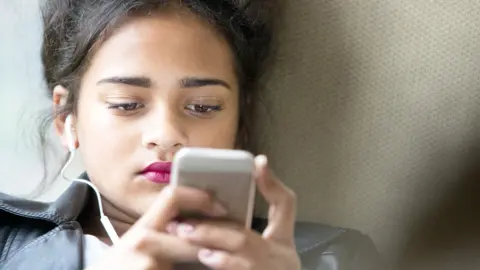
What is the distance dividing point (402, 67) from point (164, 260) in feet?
1.40

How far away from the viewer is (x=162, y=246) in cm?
64

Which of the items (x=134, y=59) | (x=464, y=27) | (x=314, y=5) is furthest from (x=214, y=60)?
(x=464, y=27)

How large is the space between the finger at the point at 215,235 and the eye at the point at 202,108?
0.60 feet

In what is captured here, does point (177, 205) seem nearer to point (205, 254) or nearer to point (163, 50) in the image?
point (205, 254)

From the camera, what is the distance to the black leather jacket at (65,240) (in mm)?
814

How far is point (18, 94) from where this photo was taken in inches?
39.5

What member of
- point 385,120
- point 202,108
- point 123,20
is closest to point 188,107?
point 202,108

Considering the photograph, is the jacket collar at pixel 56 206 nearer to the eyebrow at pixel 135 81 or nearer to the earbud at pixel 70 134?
the earbud at pixel 70 134

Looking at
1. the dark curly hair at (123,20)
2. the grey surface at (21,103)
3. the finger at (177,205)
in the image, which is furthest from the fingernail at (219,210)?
the grey surface at (21,103)

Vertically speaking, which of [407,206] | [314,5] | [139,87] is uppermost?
[314,5]

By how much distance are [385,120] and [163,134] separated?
0.32m

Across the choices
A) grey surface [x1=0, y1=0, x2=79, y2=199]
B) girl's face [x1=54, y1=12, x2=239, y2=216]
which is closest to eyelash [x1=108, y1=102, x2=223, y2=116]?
girl's face [x1=54, y1=12, x2=239, y2=216]

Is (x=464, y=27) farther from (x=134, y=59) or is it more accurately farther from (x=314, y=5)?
(x=134, y=59)

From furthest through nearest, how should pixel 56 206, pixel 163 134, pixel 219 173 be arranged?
pixel 56 206 → pixel 163 134 → pixel 219 173
